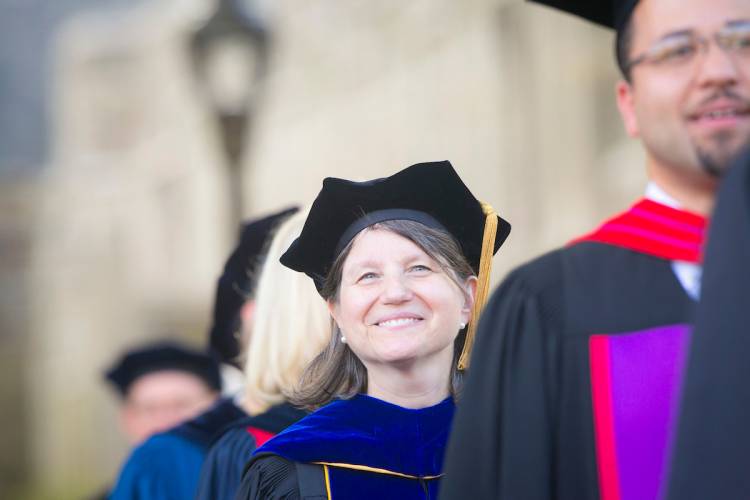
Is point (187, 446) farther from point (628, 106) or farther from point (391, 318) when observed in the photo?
point (628, 106)

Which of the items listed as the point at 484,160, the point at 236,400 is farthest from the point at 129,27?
the point at 236,400

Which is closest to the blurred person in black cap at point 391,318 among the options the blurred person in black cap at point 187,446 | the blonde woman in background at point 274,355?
the blonde woman in background at point 274,355

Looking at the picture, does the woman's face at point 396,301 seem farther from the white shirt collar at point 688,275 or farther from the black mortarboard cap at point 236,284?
the black mortarboard cap at point 236,284

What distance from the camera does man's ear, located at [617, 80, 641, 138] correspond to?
1867 millimetres

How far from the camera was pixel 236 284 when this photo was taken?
3.21m

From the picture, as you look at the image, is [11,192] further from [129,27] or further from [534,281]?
[534,281]

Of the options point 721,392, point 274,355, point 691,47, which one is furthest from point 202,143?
point 721,392

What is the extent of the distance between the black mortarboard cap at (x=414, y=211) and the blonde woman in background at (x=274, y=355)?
1.03 feet

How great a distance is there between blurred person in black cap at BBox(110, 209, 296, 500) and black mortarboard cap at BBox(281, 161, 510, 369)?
105cm

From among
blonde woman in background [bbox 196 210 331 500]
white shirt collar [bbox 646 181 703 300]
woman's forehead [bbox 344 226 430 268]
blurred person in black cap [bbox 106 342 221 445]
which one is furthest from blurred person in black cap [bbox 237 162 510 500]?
blurred person in black cap [bbox 106 342 221 445]

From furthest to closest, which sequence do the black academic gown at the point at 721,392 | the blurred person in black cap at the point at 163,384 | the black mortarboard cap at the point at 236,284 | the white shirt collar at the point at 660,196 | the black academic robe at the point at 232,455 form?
1. the blurred person in black cap at the point at 163,384
2. the black mortarboard cap at the point at 236,284
3. the black academic robe at the point at 232,455
4. the white shirt collar at the point at 660,196
5. the black academic gown at the point at 721,392

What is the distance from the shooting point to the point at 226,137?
638 cm

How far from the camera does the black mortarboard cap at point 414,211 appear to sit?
217 cm

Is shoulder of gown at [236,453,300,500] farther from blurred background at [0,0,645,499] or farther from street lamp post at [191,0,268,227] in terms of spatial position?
street lamp post at [191,0,268,227]
